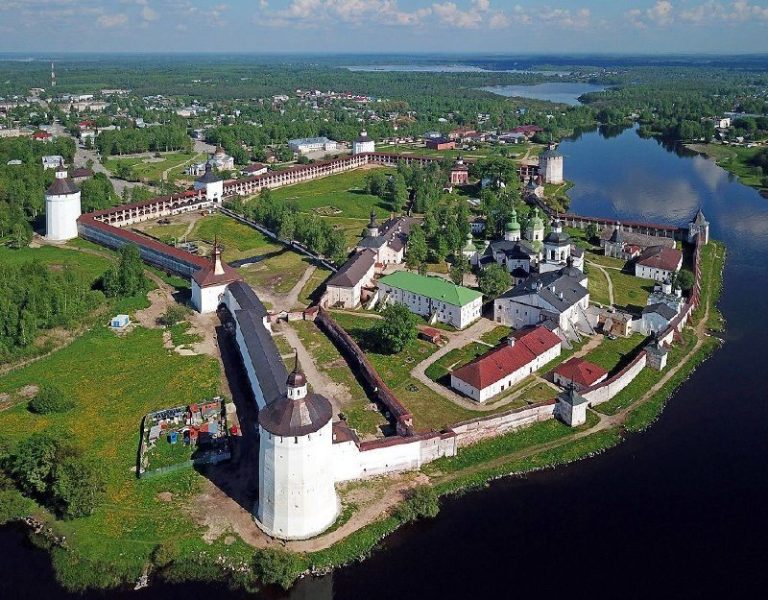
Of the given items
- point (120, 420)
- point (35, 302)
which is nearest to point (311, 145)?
point (35, 302)

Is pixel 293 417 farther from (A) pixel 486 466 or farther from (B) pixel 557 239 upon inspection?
(B) pixel 557 239

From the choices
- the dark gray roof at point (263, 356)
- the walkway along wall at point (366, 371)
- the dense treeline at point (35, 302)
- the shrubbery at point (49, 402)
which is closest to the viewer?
the dark gray roof at point (263, 356)

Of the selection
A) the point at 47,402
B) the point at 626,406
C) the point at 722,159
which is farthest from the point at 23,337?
the point at 722,159

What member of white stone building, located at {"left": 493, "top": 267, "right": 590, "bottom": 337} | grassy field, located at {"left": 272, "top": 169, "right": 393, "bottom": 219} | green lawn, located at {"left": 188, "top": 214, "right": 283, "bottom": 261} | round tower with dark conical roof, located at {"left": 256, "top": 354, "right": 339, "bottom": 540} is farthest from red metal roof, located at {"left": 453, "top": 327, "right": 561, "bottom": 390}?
grassy field, located at {"left": 272, "top": 169, "right": 393, "bottom": 219}

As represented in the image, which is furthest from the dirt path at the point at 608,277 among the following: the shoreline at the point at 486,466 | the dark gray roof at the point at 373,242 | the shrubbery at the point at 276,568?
the shrubbery at the point at 276,568

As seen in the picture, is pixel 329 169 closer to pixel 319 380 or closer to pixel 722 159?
pixel 722 159

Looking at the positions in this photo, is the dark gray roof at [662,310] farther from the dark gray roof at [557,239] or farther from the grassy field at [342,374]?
the grassy field at [342,374]

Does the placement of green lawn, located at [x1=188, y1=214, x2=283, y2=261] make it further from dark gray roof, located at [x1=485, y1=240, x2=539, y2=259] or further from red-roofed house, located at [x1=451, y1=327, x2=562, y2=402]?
red-roofed house, located at [x1=451, y1=327, x2=562, y2=402]
